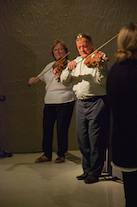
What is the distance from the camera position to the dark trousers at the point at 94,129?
2.49 meters

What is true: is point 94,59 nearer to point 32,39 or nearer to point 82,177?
point 82,177

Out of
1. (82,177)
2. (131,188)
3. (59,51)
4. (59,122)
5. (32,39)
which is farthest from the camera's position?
(32,39)

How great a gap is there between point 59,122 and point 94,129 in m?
0.86

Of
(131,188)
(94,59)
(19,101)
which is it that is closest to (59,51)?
(94,59)

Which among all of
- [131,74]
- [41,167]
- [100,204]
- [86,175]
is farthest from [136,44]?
[41,167]

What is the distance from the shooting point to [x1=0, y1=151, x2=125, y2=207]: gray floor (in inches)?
81.9

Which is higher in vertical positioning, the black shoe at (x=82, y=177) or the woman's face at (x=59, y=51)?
the woman's face at (x=59, y=51)

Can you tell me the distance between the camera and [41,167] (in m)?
3.14

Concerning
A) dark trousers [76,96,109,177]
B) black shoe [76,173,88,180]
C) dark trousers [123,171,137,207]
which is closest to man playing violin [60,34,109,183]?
dark trousers [76,96,109,177]

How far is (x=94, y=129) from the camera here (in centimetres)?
251

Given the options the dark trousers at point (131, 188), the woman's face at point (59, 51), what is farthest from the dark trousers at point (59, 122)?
the dark trousers at point (131, 188)

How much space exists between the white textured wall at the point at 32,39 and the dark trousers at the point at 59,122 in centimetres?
62

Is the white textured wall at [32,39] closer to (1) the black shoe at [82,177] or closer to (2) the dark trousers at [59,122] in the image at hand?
(2) the dark trousers at [59,122]

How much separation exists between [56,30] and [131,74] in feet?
9.18
